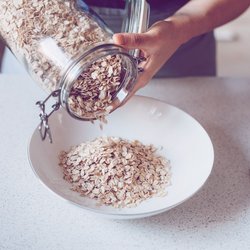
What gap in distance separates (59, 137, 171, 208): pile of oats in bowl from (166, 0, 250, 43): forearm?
0.74ft

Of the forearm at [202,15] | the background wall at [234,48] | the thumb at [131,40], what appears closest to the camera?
the thumb at [131,40]

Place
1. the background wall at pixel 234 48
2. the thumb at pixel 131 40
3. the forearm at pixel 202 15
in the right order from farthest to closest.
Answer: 1. the background wall at pixel 234 48
2. the forearm at pixel 202 15
3. the thumb at pixel 131 40

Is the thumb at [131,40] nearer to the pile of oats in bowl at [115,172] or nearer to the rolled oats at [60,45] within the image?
the rolled oats at [60,45]

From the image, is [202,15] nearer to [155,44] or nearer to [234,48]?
[155,44]

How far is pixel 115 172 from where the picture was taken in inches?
27.3

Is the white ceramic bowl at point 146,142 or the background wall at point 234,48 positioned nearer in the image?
the white ceramic bowl at point 146,142

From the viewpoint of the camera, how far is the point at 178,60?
1.07 metres

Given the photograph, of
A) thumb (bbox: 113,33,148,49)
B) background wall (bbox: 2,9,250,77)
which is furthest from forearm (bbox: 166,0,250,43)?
background wall (bbox: 2,9,250,77)

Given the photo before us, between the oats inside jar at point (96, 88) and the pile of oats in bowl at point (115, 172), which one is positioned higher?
the oats inside jar at point (96, 88)

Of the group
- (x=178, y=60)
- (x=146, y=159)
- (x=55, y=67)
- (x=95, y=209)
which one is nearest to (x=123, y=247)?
(x=95, y=209)

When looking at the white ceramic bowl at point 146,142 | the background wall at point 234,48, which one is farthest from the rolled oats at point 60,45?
the background wall at point 234,48

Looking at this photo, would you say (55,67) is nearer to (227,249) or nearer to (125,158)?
(125,158)

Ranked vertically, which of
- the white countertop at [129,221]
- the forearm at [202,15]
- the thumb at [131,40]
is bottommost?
A: the white countertop at [129,221]

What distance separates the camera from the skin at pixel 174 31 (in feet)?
2.18
